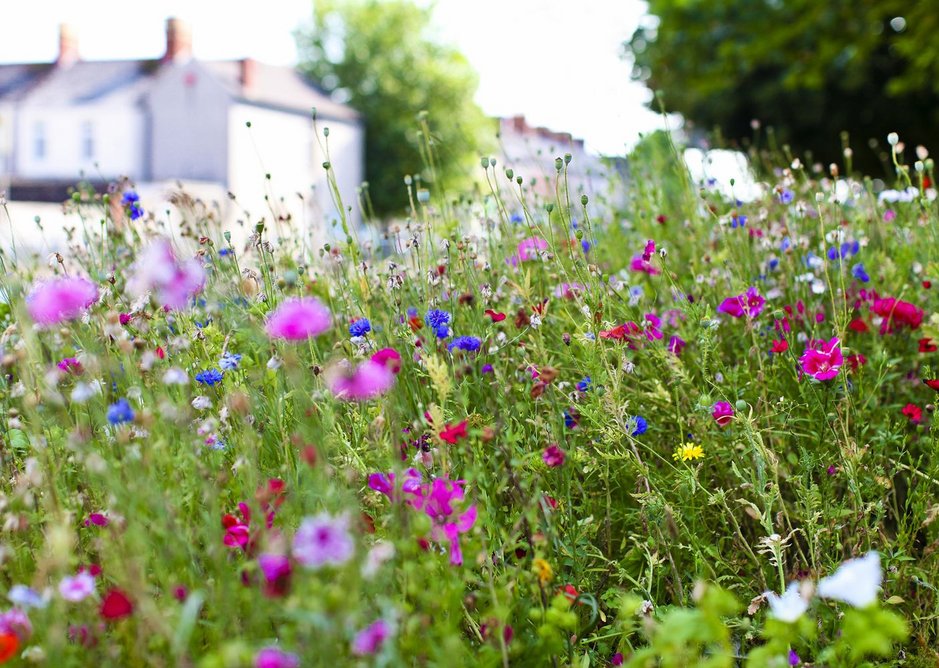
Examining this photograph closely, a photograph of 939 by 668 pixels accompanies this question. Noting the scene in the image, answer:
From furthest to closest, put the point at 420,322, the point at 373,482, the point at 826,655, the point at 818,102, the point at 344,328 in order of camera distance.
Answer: the point at 818,102, the point at 344,328, the point at 420,322, the point at 373,482, the point at 826,655

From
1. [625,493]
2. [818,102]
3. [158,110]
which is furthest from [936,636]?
[158,110]

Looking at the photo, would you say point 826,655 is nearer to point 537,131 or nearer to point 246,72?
point 246,72

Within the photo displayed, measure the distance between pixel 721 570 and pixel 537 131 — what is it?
163ft

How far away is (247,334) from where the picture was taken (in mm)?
2547

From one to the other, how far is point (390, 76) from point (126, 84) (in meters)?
10.2

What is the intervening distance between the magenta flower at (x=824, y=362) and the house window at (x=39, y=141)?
32808mm

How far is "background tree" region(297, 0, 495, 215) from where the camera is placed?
35.5 metres

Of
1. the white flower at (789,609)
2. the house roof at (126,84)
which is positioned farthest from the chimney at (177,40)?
the white flower at (789,609)

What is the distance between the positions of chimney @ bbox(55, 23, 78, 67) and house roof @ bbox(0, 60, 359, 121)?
27 cm

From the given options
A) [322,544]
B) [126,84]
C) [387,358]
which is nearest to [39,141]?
[126,84]

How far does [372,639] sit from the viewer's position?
4.03ft

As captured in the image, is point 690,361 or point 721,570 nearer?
point 721,570

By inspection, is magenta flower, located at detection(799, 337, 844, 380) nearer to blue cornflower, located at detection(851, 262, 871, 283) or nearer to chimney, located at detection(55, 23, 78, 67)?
blue cornflower, located at detection(851, 262, 871, 283)

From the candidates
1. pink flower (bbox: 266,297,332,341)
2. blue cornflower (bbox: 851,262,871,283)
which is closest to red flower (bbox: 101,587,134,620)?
pink flower (bbox: 266,297,332,341)
